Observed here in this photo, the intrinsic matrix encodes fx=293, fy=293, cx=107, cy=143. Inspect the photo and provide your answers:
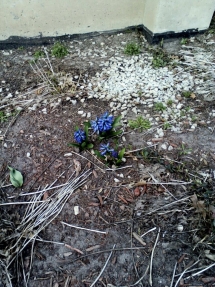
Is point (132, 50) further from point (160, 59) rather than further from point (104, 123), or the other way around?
point (104, 123)

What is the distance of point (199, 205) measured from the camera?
2.06 metres

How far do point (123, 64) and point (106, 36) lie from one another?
2.06 ft

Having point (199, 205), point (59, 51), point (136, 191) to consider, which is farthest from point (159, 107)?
point (59, 51)

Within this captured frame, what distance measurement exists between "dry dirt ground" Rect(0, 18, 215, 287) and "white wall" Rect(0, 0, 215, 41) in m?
1.18

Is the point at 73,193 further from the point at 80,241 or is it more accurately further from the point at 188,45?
the point at 188,45

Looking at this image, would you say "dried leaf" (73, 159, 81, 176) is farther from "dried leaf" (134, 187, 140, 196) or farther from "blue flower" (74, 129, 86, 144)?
"dried leaf" (134, 187, 140, 196)

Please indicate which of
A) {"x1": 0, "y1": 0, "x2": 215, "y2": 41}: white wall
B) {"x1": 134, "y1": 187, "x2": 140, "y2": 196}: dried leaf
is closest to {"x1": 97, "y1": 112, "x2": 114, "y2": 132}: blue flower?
{"x1": 134, "y1": 187, "x2": 140, "y2": 196}: dried leaf

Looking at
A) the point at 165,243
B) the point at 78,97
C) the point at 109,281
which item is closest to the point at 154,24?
the point at 78,97

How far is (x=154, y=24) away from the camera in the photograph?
3.40 m

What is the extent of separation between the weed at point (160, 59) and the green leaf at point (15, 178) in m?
1.90

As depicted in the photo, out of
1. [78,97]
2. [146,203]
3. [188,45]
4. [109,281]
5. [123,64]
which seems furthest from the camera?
[188,45]

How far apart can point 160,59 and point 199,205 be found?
6.14 feet

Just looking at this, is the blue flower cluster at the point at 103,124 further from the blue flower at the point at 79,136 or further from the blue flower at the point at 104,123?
the blue flower at the point at 79,136

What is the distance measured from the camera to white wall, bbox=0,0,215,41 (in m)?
3.23
